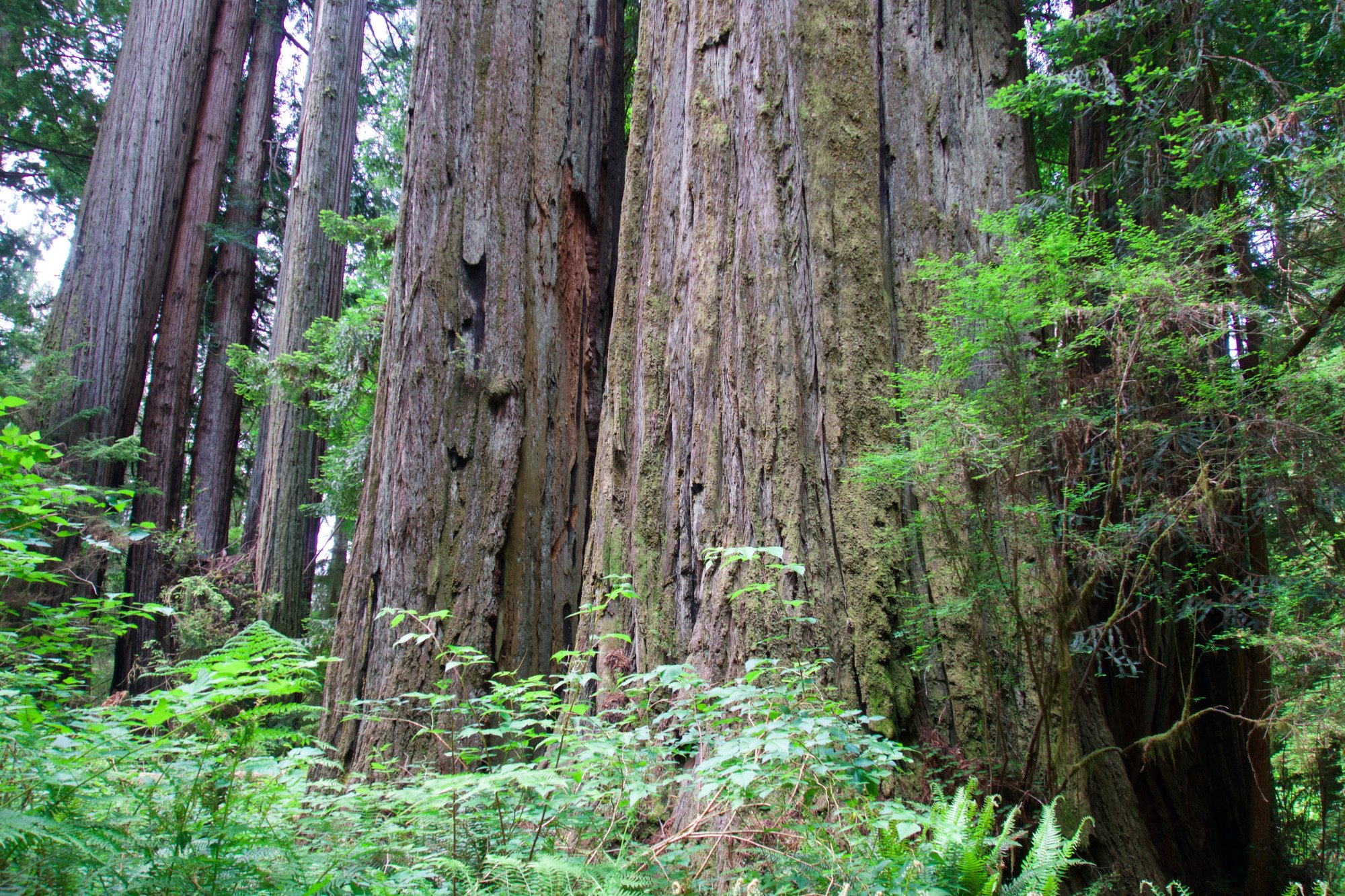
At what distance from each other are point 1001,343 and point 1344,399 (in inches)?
45.1

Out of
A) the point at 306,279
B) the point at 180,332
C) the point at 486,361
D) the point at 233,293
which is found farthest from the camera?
the point at 233,293

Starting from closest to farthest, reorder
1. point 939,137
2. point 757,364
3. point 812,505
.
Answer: point 812,505 → point 757,364 → point 939,137

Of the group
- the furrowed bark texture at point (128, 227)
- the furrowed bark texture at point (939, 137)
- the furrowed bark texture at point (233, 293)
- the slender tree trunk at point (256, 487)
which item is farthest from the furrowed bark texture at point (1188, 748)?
the furrowed bark texture at point (233, 293)

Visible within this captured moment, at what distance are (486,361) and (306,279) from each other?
5561mm

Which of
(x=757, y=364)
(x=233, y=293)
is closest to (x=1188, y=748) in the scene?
(x=757, y=364)

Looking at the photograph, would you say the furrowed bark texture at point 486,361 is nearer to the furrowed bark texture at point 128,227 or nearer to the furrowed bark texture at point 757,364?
the furrowed bark texture at point 757,364

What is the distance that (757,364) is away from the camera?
3.38 metres

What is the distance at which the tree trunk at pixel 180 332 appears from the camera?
30.6 feet

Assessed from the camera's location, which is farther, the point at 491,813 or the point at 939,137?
the point at 939,137

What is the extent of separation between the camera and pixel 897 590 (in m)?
3.02

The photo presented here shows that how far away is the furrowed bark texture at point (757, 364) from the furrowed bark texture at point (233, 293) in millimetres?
9289

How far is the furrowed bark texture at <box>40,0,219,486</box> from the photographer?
8687mm

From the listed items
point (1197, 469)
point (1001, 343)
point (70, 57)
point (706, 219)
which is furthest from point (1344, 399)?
point (70, 57)

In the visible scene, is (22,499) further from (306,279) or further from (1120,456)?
(306,279)
